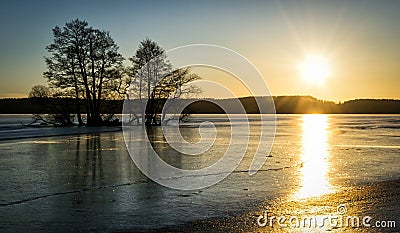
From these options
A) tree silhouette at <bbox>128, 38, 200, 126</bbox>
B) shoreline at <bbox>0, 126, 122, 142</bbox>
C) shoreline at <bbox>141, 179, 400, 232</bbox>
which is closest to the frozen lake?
shoreline at <bbox>141, 179, 400, 232</bbox>

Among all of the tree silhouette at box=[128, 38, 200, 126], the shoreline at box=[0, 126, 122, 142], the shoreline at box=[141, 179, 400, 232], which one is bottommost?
the shoreline at box=[141, 179, 400, 232]

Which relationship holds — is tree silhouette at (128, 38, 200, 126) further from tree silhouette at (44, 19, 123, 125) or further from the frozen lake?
the frozen lake

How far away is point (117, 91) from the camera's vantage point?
40.7 metres

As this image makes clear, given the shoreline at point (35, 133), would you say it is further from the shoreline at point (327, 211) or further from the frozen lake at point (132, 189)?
the shoreline at point (327, 211)

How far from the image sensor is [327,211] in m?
6.50

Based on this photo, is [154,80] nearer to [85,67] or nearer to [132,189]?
[85,67]

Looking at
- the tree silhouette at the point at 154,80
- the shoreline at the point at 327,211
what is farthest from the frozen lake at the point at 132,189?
the tree silhouette at the point at 154,80

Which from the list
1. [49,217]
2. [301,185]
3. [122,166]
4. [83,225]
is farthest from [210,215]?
[122,166]

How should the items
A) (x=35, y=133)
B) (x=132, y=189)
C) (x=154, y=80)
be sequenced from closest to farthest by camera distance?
(x=132, y=189), (x=35, y=133), (x=154, y=80)

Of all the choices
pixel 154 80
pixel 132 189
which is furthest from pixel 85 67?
pixel 132 189

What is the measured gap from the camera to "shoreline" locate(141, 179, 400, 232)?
18.2 feet

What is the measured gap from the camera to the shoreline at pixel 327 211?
18.2 ft

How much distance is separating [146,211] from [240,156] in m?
8.63

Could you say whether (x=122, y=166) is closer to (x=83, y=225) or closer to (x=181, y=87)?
(x=83, y=225)
